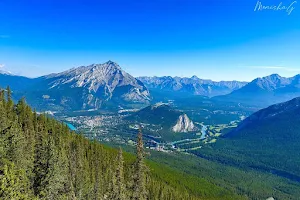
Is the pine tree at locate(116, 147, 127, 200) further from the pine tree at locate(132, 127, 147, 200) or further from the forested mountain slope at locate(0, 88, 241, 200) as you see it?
the pine tree at locate(132, 127, 147, 200)

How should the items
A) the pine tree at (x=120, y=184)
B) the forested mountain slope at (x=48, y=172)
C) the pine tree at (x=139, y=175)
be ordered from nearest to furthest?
1. the forested mountain slope at (x=48, y=172)
2. the pine tree at (x=139, y=175)
3. the pine tree at (x=120, y=184)

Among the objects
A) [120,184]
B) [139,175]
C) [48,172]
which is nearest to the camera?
[139,175]

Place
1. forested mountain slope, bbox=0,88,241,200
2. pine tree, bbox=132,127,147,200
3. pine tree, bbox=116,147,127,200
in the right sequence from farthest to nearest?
pine tree, bbox=116,147,127,200 → pine tree, bbox=132,127,147,200 → forested mountain slope, bbox=0,88,241,200

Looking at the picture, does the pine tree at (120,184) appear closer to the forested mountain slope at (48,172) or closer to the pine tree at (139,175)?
the forested mountain slope at (48,172)

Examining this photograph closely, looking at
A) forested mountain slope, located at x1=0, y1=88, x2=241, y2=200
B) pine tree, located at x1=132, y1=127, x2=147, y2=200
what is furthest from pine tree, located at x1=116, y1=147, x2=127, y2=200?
pine tree, located at x1=132, y1=127, x2=147, y2=200

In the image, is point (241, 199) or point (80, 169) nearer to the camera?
point (80, 169)

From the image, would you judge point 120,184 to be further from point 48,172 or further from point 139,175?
point 48,172

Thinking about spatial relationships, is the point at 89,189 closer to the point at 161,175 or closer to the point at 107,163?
the point at 107,163

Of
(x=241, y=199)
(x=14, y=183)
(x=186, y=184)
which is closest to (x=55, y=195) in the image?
(x=14, y=183)

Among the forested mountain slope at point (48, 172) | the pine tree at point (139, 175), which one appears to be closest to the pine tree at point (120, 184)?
the forested mountain slope at point (48, 172)

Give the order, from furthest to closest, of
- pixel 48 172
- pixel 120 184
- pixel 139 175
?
1. pixel 48 172
2. pixel 120 184
3. pixel 139 175

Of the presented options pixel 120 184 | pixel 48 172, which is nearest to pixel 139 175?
pixel 120 184
